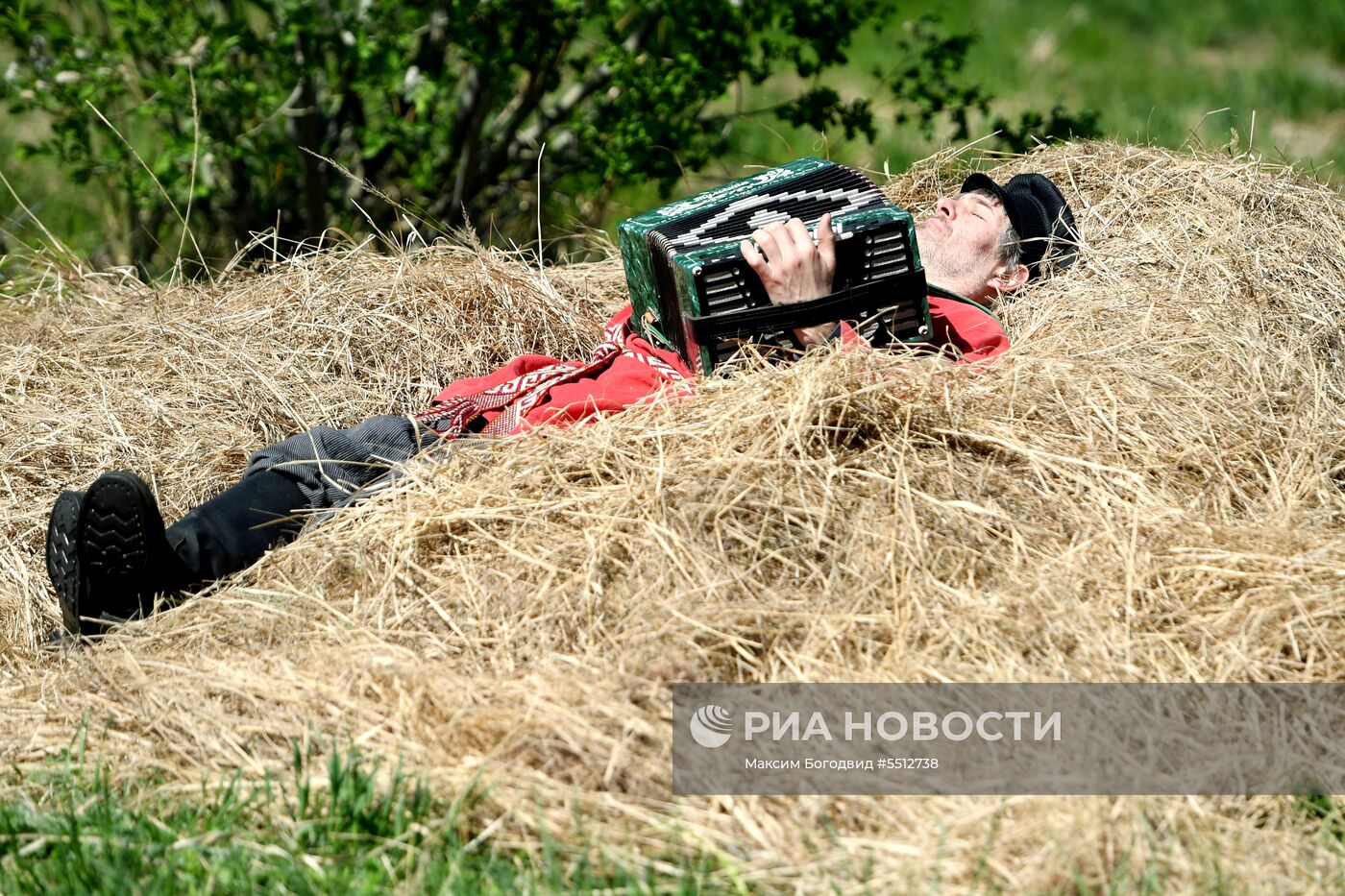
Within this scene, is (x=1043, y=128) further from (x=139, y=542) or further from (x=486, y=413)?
(x=139, y=542)

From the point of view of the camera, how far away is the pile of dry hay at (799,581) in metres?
2.12

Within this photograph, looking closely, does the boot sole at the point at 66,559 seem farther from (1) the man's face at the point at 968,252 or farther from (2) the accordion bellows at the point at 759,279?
(1) the man's face at the point at 968,252

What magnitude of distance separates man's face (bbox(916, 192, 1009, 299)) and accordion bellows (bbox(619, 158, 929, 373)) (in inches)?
18.8

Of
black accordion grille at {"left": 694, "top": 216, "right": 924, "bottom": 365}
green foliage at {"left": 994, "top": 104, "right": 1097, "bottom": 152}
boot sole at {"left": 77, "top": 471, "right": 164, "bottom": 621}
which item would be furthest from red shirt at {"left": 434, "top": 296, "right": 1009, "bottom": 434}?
green foliage at {"left": 994, "top": 104, "right": 1097, "bottom": 152}

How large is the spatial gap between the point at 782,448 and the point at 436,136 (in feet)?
Answer: 9.66

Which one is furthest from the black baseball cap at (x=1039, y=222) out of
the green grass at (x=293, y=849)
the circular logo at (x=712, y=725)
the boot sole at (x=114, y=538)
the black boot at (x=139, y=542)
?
the boot sole at (x=114, y=538)

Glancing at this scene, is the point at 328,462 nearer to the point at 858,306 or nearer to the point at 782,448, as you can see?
the point at 782,448

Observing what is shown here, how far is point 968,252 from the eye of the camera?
3.69m

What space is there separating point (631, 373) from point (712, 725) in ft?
4.02

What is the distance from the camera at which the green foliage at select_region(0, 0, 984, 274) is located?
439cm

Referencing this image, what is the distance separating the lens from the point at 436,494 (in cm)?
284

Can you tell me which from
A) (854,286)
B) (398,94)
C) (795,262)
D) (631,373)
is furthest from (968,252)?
(398,94)

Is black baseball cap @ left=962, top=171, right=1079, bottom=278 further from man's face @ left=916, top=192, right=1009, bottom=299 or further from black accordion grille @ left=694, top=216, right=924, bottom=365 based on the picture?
black accordion grille @ left=694, top=216, right=924, bottom=365

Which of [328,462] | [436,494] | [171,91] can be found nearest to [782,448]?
[436,494]
